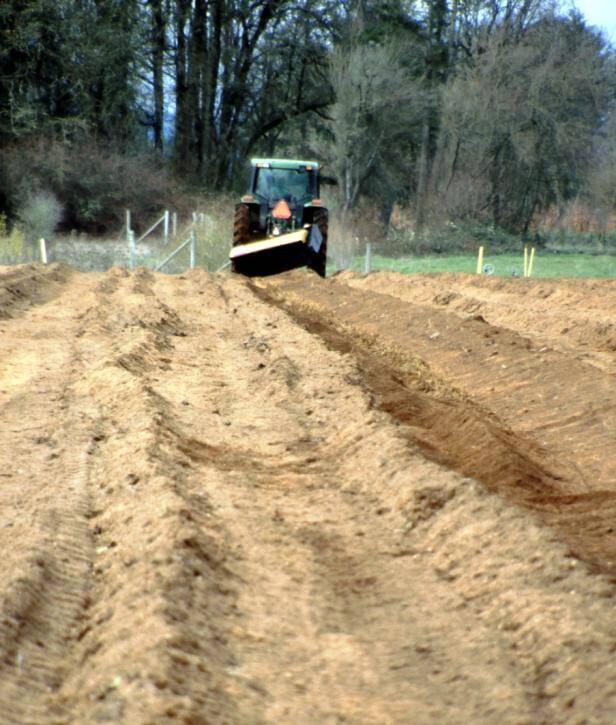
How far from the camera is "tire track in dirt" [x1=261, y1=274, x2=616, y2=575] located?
210 inches

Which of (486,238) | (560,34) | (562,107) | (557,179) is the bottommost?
(486,238)

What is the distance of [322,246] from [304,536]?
1509cm

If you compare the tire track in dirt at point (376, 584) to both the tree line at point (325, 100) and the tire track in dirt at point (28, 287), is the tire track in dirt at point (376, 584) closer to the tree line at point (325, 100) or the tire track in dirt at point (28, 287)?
the tire track in dirt at point (28, 287)

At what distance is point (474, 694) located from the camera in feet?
10.0

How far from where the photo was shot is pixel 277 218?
1914 cm

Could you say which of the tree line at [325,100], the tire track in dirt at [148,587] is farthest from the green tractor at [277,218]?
the tree line at [325,100]

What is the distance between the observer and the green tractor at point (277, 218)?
18250mm

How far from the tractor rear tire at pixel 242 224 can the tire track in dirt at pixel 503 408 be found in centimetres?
638

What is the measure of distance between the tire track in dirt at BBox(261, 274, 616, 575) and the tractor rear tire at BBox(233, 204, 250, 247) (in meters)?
6.38

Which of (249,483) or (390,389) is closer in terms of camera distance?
(249,483)

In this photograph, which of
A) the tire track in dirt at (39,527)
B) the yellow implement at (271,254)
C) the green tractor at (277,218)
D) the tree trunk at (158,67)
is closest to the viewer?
the tire track in dirt at (39,527)

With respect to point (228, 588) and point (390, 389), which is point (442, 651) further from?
point (390, 389)

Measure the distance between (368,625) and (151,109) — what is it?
44.3m

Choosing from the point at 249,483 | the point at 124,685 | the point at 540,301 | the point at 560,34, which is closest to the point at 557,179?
the point at 560,34
